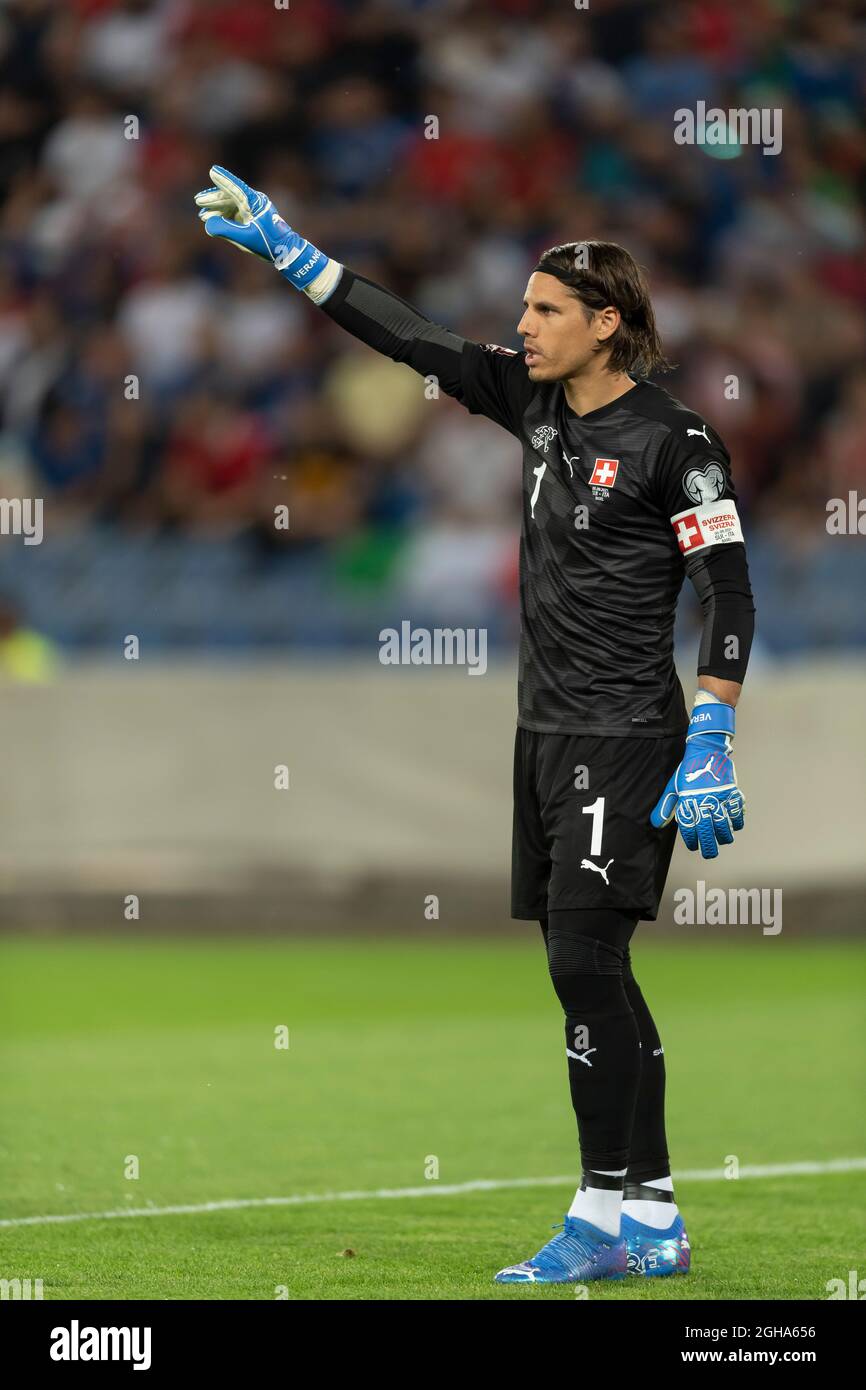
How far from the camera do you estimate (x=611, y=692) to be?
5340mm

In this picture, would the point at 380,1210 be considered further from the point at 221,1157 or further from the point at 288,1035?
the point at 288,1035

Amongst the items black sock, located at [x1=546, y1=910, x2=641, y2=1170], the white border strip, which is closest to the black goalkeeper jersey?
black sock, located at [x1=546, y1=910, x2=641, y2=1170]

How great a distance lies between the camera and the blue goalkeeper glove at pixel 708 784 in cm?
507

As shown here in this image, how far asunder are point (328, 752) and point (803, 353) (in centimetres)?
455

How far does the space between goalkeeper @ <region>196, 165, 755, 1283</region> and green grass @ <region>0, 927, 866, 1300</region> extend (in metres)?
0.28

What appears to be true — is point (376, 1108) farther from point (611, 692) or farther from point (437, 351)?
point (437, 351)

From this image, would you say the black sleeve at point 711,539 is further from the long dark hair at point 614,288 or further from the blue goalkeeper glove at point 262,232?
the blue goalkeeper glove at point 262,232

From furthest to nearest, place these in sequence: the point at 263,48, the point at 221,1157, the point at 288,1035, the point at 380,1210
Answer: the point at 263,48
the point at 288,1035
the point at 221,1157
the point at 380,1210

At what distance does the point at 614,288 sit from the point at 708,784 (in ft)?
4.06

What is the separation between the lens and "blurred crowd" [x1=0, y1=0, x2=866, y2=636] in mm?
14383

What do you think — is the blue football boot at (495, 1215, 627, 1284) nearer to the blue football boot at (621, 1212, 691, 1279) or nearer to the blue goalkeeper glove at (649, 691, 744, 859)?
the blue football boot at (621, 1212, 691, 1279)

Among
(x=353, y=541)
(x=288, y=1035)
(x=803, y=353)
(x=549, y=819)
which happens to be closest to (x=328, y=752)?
(x=353, y=541)

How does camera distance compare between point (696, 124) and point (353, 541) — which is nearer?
point (353, 541)

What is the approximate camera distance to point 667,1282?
17.0ft
